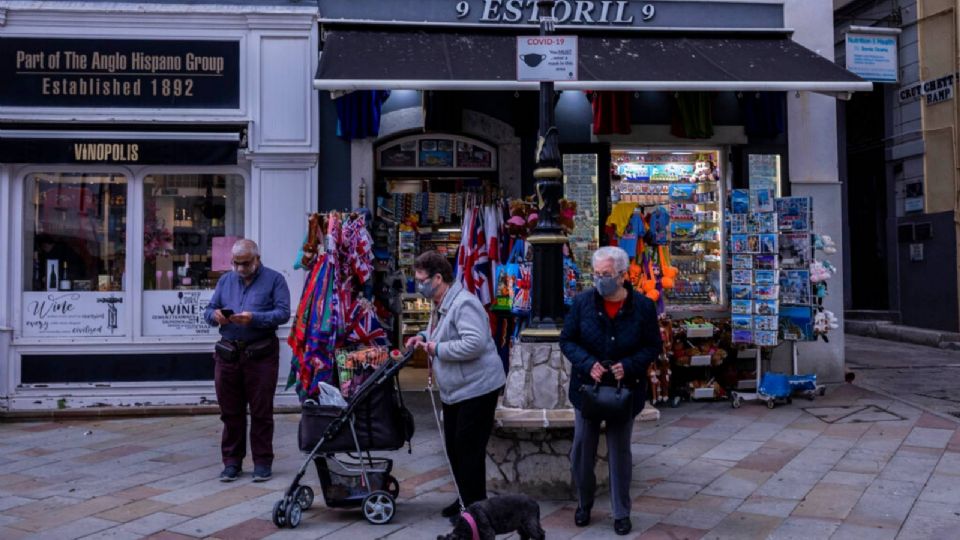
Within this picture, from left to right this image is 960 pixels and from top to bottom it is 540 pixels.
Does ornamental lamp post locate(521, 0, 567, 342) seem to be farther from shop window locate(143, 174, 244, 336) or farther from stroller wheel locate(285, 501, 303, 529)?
shop window locate(143, 174, 244, 336)

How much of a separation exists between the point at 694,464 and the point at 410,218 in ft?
15.3

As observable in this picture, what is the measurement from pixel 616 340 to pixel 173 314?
19.7ft

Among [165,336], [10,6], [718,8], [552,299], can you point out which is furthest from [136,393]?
[718,8]

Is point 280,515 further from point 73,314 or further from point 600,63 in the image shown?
point 600,63

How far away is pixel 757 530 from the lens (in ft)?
16.6

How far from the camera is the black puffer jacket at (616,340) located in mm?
4902

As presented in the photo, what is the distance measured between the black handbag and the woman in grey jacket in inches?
21.6

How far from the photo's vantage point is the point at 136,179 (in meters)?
9.21

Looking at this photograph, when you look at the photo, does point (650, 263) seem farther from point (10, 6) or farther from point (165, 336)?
point (10, 6)

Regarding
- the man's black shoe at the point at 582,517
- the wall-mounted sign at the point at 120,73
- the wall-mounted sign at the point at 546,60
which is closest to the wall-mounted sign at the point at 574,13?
the wall-mounted sign at the point at 120,73

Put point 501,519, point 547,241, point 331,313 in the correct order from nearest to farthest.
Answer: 1. point 501,519
2. point 547,241
3. point 331,313

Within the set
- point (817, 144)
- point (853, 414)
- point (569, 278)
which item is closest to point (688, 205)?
point (817, 144)

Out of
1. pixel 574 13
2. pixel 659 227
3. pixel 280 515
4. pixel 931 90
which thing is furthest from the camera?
pixel 931 90

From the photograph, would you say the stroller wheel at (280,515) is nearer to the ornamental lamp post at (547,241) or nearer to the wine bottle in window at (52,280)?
the ornamental lamp post at (547,241)
